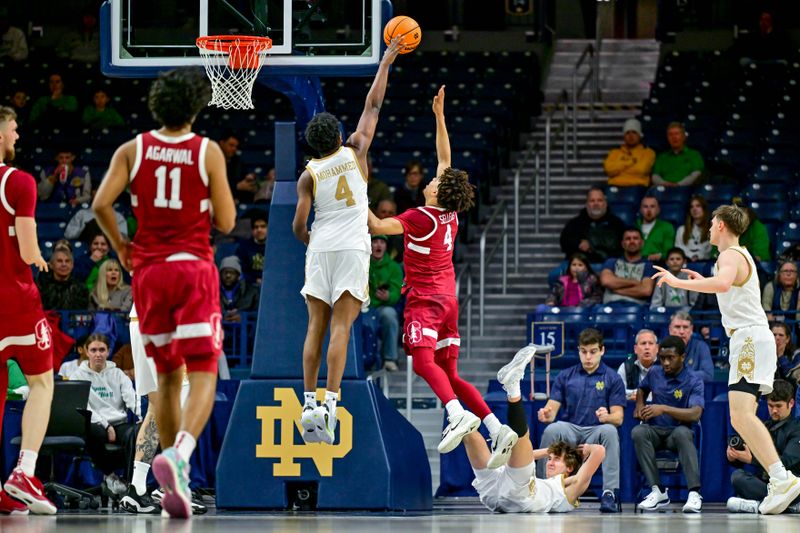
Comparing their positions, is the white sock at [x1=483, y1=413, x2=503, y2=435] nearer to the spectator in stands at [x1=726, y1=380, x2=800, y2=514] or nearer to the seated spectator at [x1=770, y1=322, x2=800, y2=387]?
the spectator in stands at [x1=726, y1=380, x2=800, y2=514]

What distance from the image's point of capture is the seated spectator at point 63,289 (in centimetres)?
1623

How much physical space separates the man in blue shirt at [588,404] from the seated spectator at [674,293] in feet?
9.99

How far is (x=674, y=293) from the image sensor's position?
51.5 feet

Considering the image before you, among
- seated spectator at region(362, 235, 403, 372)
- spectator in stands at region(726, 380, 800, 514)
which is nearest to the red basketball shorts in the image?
spectator in stands at region(726, 380, 800, 514)

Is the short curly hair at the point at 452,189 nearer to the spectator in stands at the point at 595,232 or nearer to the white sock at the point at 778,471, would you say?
the white sock at the point at 778,471

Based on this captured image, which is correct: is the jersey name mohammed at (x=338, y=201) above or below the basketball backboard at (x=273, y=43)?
below

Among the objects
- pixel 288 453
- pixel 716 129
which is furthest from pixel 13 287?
pixel 716 129

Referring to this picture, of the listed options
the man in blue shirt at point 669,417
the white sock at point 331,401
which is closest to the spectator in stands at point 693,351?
the man in blue shirt at point 669,417

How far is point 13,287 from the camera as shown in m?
9.17

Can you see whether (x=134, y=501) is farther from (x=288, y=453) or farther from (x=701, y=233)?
(x=701, y=233)

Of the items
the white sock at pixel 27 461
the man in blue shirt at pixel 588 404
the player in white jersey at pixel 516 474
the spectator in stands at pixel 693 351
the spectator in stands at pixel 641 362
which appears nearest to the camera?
the white sock at pixel 27 461

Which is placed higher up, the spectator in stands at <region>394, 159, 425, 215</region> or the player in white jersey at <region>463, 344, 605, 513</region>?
the spectator in stands at <region>394, 159, 425, 215</region>

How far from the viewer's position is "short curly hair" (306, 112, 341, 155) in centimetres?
1020

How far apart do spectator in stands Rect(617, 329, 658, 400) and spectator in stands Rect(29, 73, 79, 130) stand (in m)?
11.0
